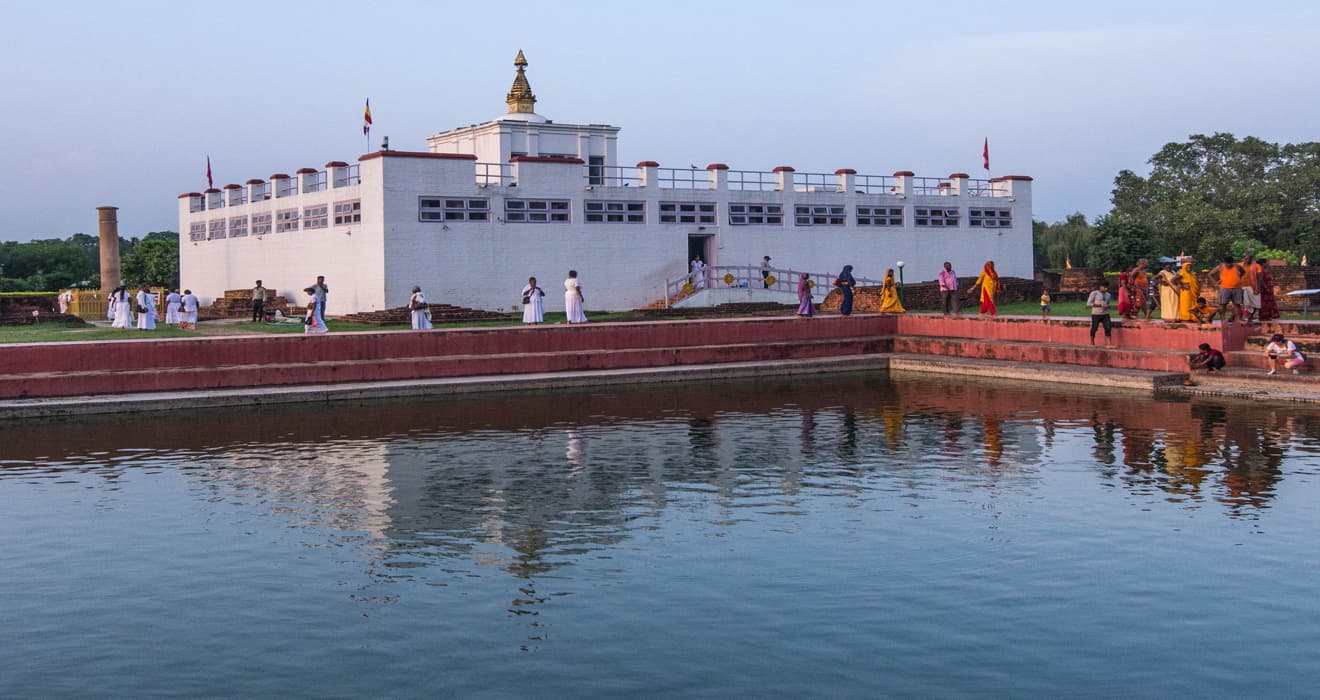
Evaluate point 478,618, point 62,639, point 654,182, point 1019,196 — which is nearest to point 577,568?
point 478,618

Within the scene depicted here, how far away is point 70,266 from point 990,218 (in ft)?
227

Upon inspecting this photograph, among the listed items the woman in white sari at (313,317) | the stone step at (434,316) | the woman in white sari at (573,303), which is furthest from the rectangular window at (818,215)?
the woman in white sari at (313,317)

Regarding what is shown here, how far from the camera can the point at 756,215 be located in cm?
4647

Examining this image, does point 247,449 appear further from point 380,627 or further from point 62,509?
point 380,627

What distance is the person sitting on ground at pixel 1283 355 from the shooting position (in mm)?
21406

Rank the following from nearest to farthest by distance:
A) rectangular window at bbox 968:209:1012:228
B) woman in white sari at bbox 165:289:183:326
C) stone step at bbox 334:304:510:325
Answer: woman in white sari at bbox 165:289:183:326 → stone step at bbox 334:304:510:325 → rectangular window at bbox 968:209:1012:228

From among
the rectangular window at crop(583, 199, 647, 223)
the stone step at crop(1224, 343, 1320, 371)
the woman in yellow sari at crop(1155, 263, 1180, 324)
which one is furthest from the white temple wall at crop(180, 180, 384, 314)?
the stone step at crop(1224, 343, 1320, 371)

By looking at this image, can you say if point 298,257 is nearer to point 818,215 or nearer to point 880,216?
point 818,215

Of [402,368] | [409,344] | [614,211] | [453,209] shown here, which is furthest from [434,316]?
[402,368]

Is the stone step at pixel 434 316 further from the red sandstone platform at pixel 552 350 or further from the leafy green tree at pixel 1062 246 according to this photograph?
the leafy green tree at pixel 1062 246

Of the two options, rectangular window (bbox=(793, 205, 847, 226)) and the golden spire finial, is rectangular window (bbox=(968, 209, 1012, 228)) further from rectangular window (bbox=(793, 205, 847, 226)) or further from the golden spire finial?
the golden spire finial

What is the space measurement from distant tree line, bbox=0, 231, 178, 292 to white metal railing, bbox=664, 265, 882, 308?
126 ft

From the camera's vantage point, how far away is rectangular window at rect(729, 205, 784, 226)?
4609 cm

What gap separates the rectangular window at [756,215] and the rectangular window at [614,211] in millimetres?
3604
